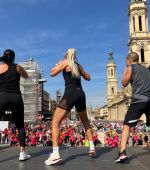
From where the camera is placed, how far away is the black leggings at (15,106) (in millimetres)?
5691

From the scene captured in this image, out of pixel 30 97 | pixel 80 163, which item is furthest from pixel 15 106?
pixel 30 97

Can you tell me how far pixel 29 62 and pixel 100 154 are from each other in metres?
59.9

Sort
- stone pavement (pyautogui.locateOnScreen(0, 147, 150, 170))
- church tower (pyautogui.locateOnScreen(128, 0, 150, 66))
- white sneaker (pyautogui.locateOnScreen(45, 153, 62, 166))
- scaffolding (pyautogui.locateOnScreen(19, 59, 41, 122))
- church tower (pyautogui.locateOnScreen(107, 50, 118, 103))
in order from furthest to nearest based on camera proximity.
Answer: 1. church tower (pyautogui.locateOnScreen(107, 50, 118, 103))
2. church tower (pyautogui.locateOnScreen(128, 0, 150, 66))
3. scaffolding (pyautogui.locateOnScreen(19, 59, 41, 122))
4. white sneaker (pyautogui.locateOnScreen(45, 153, 62, 166))
5. stone pavement (pyautogui.locateOnScreen(0, 147, 150, 170))

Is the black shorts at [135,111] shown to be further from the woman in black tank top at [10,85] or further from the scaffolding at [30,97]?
the scaffolding at [30,97]

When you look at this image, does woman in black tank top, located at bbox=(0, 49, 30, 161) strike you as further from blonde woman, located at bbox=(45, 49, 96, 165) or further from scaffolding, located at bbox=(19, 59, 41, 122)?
scaffolding, located at bbox=(19, 59, 41, 122)

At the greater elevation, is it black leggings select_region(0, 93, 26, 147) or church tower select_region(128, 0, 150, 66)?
church tower select_region(128, 0, 150, 66)

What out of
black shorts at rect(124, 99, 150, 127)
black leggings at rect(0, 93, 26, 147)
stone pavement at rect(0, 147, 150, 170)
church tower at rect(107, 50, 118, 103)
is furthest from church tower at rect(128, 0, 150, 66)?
black leggings at rect(0, 93, 26, 147)

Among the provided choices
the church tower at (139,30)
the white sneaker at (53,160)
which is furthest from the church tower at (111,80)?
the white sneaker at (53,160)

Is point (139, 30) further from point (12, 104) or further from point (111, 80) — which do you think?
point (12, 104)

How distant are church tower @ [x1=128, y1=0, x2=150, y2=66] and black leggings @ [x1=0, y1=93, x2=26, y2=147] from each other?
3151 inches

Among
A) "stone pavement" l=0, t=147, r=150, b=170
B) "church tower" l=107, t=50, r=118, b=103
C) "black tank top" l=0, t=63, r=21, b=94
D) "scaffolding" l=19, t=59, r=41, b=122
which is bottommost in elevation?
"stone pavement" l=0, t=147, r=150, b=170

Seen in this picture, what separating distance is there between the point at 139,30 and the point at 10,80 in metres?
86.0

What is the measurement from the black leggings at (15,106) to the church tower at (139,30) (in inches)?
3151

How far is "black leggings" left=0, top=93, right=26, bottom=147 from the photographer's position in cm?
569
